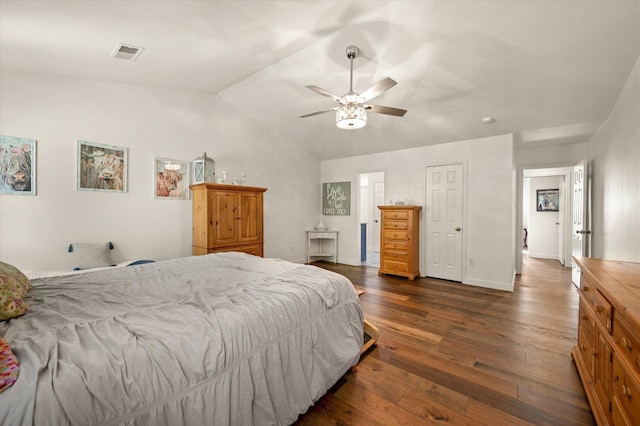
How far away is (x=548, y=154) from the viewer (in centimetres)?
514

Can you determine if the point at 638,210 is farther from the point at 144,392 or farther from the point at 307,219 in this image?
the point at 307,219

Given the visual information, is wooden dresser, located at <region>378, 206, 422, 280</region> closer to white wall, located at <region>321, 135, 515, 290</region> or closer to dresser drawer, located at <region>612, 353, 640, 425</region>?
white wall, located at <region>321, 135, 515, 290</region>

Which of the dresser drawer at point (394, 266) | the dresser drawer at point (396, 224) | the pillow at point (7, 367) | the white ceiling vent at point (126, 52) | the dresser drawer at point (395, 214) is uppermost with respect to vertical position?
the white ceiling vent at point (126, 52)

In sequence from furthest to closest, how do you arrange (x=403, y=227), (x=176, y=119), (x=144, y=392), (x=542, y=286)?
1. (x=403, y=227)
2. (x=542, y=286)
3. (x=176, y=119)
4. (x=144, y=392)

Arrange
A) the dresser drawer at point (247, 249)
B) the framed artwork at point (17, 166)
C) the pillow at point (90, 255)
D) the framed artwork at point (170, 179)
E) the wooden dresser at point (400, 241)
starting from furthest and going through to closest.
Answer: the wooden dresser at point (400, 241) → the dresser drawer at point (247, 249) → the framed artwork at point (170, 179) → the pillow at point (90, 255) → the framed artwork at point (17, 166)

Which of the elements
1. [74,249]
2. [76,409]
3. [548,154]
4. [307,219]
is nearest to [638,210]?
[548,154]

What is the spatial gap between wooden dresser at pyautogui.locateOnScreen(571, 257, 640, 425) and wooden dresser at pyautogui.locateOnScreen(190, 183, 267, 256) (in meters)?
3.82

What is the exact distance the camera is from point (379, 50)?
2.90 meters

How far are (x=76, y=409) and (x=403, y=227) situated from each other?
4.68 m

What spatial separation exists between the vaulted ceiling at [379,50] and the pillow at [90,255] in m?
1.91

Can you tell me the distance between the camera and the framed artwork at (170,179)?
12.5 ft

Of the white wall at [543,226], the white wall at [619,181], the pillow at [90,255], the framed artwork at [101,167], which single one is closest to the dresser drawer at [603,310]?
the white wall at [619,181]

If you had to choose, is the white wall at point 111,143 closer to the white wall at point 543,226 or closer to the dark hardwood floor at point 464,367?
the dark hardwood floor at point 464,367

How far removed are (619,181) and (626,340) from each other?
2.70m
